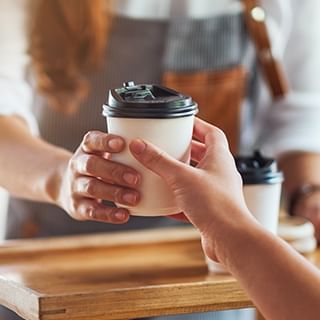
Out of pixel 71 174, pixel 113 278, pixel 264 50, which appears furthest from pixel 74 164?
pixel 264 50

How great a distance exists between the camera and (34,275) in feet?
3.92

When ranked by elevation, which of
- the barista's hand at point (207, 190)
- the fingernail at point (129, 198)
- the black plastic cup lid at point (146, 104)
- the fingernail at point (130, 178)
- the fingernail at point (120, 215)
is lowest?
the fingernail at point (120, 215)

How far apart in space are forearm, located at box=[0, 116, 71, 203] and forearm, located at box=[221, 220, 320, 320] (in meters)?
0.41

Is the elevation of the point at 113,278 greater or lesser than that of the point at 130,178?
lesser

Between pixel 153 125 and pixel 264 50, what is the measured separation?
2.13 feet

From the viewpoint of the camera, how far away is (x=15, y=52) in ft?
5.26

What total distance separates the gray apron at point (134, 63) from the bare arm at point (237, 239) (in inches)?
24.9

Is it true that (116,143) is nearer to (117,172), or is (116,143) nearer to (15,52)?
(117,172)

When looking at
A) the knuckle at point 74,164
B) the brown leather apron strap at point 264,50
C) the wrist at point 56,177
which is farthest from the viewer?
the brown leather apron strap at point 264,50

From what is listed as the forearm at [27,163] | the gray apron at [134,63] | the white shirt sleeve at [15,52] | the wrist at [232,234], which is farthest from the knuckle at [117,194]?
the gray apron at [134,63]

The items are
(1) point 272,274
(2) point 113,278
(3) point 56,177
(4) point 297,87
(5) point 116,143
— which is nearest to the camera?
(1) point 272,274

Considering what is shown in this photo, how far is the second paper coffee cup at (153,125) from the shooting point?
1.05 meters

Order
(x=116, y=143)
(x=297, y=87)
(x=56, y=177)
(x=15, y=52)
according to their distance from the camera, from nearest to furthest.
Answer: (x=116, y=143)
(x=56, y=177)
(x=15, y=52)
(x=297, y=87)

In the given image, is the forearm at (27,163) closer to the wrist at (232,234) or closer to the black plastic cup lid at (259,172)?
the black plastic cup lid at (259,172)
